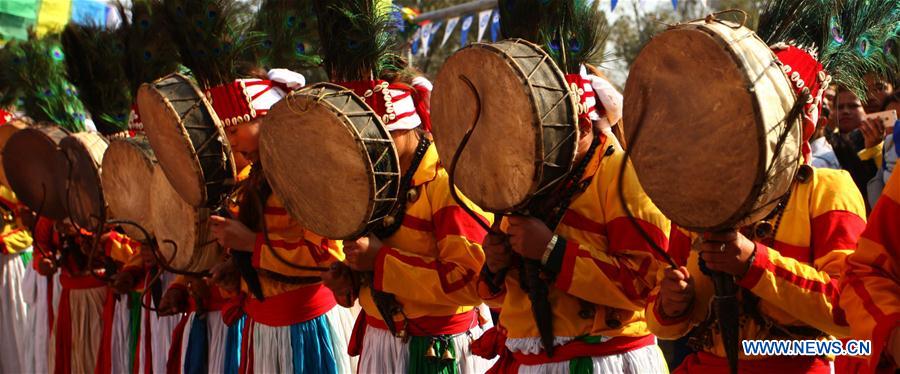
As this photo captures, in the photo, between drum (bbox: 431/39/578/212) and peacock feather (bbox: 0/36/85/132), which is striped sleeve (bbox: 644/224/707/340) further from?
peacock feather (bbox: 0/36/85/132)

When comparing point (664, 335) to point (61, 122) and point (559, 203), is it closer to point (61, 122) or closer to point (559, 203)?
point (559, 203)

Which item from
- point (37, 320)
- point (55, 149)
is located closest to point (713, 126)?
point (55, 149)

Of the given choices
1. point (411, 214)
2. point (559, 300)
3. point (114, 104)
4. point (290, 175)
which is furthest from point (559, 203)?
point (114, 104)

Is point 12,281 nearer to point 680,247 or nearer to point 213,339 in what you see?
point 213,339

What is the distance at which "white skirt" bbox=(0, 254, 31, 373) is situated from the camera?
8.55 meters

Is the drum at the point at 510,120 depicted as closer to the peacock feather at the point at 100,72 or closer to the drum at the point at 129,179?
the drum at the point at 129,179

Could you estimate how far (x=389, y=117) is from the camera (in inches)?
162

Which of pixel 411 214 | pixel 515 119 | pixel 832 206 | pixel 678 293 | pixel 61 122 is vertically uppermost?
pixel 515 119

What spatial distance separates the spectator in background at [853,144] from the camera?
5.41 meters

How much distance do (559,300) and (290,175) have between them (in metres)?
1.26

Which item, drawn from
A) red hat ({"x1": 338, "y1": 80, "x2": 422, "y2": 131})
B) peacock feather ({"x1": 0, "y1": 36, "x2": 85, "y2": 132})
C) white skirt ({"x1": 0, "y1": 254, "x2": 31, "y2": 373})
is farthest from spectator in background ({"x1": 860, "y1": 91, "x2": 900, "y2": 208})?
white skirt ({"x1": 0, "y1": 254, "x2": 31, "y2": 373})

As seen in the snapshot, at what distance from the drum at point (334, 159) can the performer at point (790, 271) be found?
42.4 inches

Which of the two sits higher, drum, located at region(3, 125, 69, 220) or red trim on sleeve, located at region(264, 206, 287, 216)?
red trim on sleeve, located at region(264, 206, 287, 216)

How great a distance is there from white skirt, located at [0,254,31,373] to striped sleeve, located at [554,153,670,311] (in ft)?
21.3
